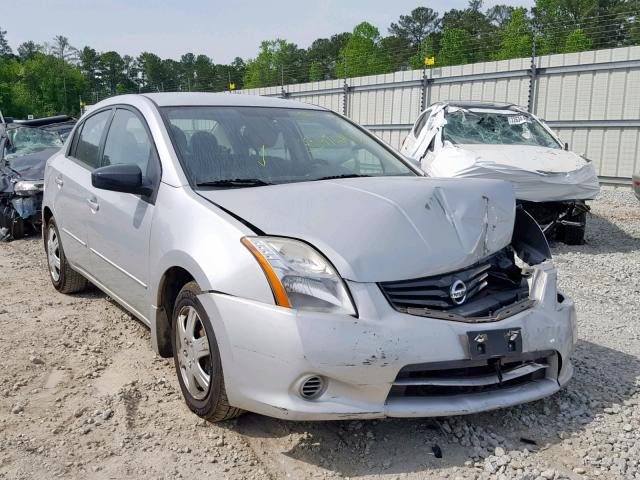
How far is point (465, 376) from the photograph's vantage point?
255cm

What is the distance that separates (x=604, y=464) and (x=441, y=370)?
79cm

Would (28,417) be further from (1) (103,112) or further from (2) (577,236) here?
(2) (577,236)

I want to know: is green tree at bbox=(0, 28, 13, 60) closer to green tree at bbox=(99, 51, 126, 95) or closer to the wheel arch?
green tree at bbox=(99, 51, 126, 95)

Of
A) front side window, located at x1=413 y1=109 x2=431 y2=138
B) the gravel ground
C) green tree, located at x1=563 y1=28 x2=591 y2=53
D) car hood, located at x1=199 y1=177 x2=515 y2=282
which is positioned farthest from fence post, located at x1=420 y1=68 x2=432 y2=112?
car hood, located at x1=199 y1=177 x2=515 y2=282

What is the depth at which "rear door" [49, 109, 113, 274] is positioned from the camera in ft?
13.6

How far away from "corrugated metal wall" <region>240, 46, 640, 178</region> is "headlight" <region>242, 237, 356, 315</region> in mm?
11760


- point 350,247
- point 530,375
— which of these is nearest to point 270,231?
point 350,247

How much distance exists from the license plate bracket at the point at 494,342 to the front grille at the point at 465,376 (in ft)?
0.15

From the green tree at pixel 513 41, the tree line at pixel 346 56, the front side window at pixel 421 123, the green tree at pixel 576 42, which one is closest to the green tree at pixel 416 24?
the tree line at pixel 346 56

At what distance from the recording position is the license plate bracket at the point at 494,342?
8.03ft

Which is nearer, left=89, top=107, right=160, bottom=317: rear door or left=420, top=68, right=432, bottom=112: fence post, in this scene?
left=89, top=107, right=160, bottom=317: rear door

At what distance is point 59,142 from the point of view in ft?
31.8

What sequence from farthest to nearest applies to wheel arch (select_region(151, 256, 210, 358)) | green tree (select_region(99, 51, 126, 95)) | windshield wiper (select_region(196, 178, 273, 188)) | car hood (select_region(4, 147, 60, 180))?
green tree (select_region(99, 51, 126, 95)) < car hood (select_region(4, 147, 60, 180)) < windshield wiper (select_region(196, 178, 273, 188)) < wheel arch (select_region(151, 256, 210, 358))

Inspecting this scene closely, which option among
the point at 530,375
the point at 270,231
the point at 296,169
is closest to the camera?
the point at 270,231
